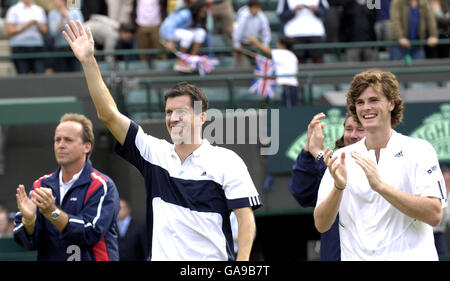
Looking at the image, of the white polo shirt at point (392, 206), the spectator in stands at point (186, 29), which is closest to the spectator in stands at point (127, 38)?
the spectator in stands at point (186, 29)

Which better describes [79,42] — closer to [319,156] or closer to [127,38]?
[319,156]

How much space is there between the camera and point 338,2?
14336 millimetres

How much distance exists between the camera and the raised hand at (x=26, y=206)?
6.40 m

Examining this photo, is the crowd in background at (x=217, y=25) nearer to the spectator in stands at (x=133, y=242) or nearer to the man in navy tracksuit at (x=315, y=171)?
the spectator in stands at (x=133, y=242)

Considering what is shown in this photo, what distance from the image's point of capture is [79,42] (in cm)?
539

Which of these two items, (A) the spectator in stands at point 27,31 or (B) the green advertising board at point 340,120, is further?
(A) the spectator in stands at point 27,31

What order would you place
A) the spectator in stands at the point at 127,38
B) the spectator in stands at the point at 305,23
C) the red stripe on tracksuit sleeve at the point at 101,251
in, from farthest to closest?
1. the spectator in stands at the point at 127,38
2. the spectator in stands at the point at 305,23
3. the red stripe on tracksuit sleeve at the point at 101,251

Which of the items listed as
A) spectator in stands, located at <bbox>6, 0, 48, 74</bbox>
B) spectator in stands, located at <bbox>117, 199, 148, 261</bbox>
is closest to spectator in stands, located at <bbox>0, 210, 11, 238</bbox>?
spectator in stands, located at <bbox>117, 199, 148, 261</bbox>

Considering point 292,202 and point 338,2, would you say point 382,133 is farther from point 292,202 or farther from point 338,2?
point 338,2

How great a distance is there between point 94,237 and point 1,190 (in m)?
6.50

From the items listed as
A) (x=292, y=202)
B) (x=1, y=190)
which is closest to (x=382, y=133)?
(x=292, y=202)

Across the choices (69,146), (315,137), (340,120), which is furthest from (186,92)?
(340,120)

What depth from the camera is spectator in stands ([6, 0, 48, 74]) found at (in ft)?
43.7

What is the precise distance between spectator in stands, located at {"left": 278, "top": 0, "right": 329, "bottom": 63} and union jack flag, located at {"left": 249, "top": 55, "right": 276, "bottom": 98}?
78cm
